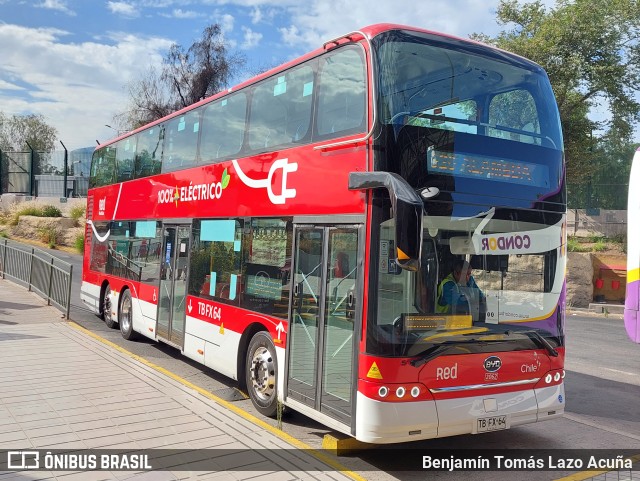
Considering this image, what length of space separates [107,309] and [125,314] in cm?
149

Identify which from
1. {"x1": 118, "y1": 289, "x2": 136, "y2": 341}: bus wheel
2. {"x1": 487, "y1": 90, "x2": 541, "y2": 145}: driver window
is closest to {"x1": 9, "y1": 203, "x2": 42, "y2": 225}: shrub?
{"x1": 118, "y1": 289, "x2": 136, "y2": 341}: bus wheel

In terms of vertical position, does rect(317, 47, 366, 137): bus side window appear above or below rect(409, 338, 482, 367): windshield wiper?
above

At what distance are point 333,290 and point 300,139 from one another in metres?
1.88

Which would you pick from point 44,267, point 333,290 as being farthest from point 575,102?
point 333,290

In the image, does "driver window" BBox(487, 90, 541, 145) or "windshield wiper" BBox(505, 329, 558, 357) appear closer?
"windshield wiper" BBox(505, 329, 558, 357)

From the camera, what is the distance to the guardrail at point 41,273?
46.5 ft

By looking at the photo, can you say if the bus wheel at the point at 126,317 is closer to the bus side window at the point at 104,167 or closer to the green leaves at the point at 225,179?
the bus side window at the point at 104,167

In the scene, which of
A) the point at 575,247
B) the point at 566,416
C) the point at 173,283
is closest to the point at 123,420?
the point at 173,283

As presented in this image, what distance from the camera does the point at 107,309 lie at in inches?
536

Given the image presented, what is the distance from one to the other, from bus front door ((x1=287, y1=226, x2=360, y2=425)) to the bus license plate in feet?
4.08

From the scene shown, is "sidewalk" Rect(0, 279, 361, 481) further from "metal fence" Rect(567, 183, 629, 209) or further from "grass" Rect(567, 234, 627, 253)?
"metal fence" Rect(567, 183, 629, 209)

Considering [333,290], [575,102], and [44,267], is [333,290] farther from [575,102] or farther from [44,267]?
[575,102]

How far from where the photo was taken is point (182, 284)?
982 cm

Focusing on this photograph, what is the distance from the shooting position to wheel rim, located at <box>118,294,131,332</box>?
480 inches
